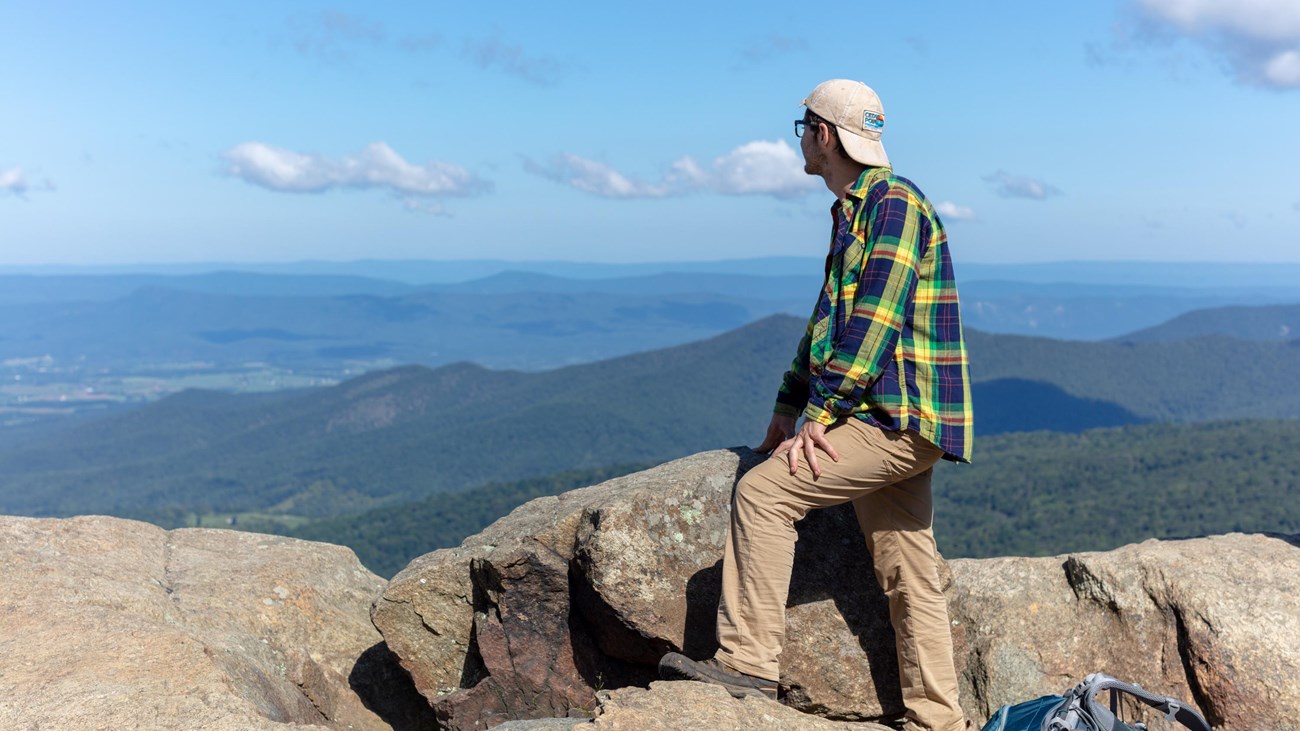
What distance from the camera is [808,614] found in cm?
895

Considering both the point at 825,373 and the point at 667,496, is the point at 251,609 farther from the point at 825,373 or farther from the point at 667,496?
the point at 825,373

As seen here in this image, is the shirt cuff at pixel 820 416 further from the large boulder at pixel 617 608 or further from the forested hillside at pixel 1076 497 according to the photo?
the forested hillside at pixel 1076 497

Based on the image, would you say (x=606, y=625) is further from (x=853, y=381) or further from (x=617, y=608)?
(x=853, y=381)

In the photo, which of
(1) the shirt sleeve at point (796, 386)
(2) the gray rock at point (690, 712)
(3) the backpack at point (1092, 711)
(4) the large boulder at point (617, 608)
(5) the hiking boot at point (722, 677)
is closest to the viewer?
(3) the backpack at point (1092, 711)

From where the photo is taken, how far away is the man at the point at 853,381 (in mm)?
7031

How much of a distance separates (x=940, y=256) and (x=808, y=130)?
4.45ft

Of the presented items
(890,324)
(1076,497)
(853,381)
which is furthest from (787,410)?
(1076,497)

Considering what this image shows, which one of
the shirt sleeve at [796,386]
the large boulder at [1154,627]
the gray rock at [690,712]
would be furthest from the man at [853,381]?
the large boulder at [1154,627]

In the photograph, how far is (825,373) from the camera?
709 cm

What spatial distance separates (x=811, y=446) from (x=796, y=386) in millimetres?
1216

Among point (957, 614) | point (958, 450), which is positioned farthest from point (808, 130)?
point (957, 614)

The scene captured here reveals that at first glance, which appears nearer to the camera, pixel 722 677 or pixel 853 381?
pixel 853 381

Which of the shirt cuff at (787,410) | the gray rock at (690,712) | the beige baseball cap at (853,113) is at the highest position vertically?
the beige baseball cap at (853,113)

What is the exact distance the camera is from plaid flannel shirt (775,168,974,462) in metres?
7.00
